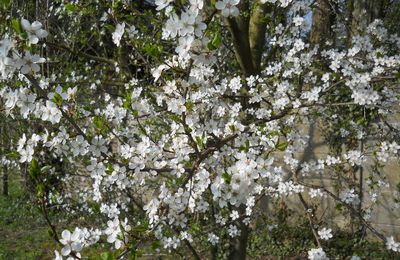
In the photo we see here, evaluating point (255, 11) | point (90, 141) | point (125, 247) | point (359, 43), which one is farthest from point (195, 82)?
point (255, 11)

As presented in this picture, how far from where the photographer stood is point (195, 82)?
1851 millimetres

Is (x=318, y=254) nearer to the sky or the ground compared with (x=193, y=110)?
nearer to the ground

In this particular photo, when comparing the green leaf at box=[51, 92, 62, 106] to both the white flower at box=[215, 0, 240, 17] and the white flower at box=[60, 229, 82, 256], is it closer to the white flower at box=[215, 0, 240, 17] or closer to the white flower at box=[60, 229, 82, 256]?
the white flower at box=[60, 229, 82, 256]

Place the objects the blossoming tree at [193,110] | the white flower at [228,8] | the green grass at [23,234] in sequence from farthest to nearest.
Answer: the green grass at [23,234], the blossoming tree at [193,110], the white flower at [228,8]

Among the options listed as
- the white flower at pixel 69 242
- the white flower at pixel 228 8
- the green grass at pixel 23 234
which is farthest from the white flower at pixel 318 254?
the green grass at pixel 23 234

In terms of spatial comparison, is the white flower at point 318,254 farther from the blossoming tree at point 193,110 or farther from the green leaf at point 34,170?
the green leaf at point 34,170

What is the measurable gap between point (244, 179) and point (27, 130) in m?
3.72

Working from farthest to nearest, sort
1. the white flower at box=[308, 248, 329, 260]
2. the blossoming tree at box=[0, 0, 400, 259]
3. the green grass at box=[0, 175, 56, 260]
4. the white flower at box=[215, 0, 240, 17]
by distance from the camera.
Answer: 1. the green grass at box=[0, 175, 56, 260]
2. the white flower at box=[308, 248, 329, 260]
3. the blossoming tree at box=[0, 0, 400, 259]
4. the white flower at box=[215, 0, 240, 17]

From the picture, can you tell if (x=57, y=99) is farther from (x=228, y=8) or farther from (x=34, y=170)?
(x=228, y=8)

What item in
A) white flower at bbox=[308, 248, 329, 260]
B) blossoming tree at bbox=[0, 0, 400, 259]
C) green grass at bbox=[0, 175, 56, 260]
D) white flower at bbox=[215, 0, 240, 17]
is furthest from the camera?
green grass at bbox=[0, 175, 56, 260]

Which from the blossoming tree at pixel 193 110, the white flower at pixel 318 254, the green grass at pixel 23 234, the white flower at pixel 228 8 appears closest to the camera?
the white flower at pixel 228 8

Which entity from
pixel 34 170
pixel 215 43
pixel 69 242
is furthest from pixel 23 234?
pixel 215 43

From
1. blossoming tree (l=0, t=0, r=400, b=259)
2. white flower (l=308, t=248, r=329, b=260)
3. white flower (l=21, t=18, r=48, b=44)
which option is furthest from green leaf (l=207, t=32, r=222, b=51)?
white flower (l=308, t=248, r=329, b=260)

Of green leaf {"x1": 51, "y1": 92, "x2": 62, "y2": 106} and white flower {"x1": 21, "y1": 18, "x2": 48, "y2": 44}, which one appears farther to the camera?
green leaf {"x1": 51, "y1": 92, "x2": 62, "y2": 106}
